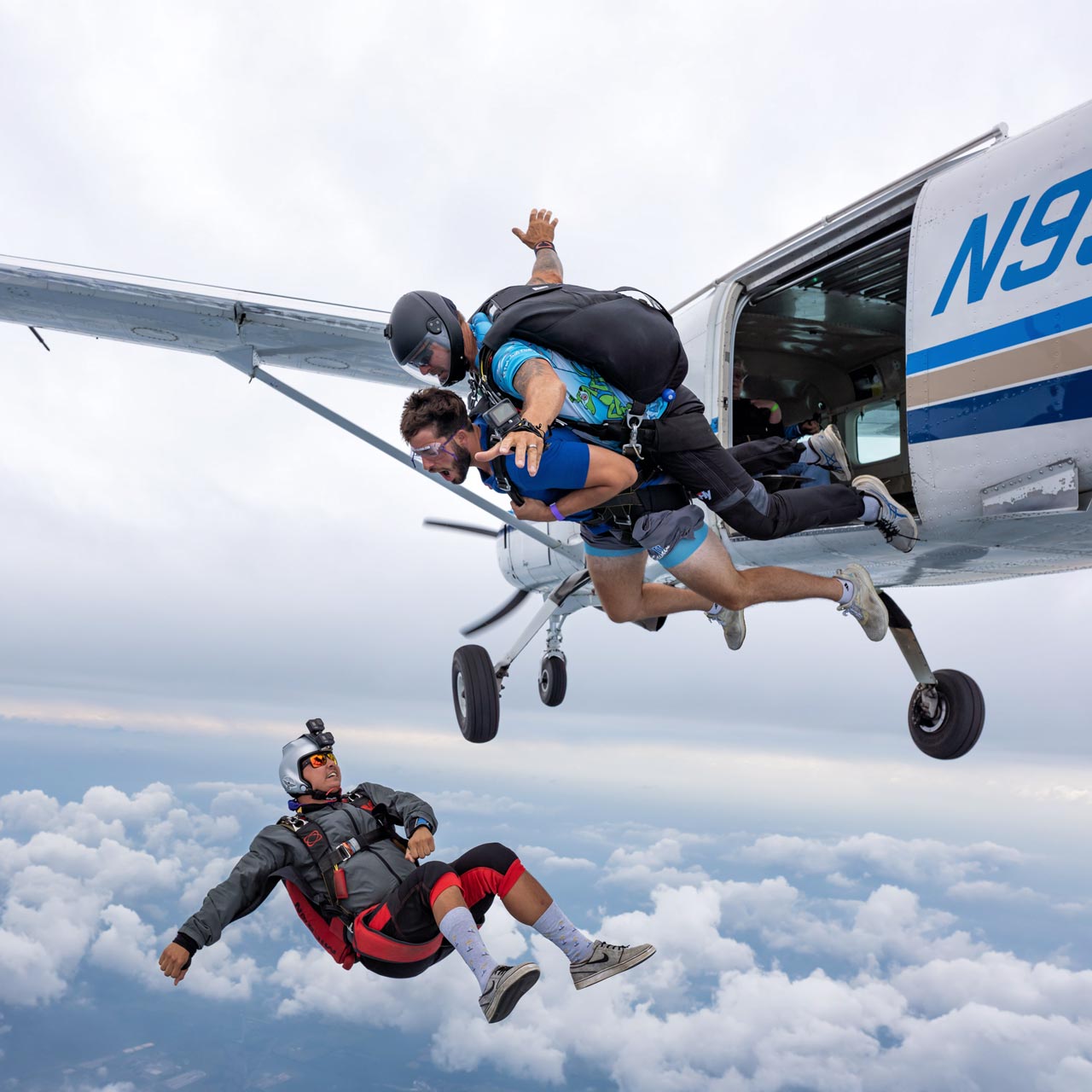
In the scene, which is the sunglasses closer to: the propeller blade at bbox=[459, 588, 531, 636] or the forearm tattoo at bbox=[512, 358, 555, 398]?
the forearm tattoo at bbox=[512, 358, 555, 398]

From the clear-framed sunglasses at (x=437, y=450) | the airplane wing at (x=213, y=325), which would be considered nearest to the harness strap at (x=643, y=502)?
the clear-framed sunglasses at (x=437, y=450)

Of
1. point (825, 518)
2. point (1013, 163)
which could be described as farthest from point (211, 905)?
point (1013, 163)

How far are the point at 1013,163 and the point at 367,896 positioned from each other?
4.85 metres

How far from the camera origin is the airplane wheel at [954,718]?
5766 mm

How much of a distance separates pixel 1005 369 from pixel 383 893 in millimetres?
4064

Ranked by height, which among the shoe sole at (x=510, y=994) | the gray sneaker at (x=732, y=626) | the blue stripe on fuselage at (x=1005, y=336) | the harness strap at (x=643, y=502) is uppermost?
the blue stripe on fuselage at (x=1005, y=336)

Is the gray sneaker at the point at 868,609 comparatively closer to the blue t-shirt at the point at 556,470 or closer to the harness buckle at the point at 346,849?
the blue t-shirt at the point at 556,470

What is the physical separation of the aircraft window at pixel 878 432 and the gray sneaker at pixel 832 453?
7.42ft

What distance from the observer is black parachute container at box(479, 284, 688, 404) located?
12.2 feet

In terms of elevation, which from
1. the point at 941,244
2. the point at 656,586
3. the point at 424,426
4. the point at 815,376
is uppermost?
the point at 815,376

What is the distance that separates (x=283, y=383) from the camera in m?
7.18

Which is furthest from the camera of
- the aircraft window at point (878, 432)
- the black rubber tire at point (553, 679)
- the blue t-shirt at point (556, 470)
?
the black rubber tire at point (553, 679)

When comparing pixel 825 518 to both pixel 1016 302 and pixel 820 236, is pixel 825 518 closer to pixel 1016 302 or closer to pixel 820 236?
pixel 1016 302

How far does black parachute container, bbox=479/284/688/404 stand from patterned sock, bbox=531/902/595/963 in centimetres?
263
